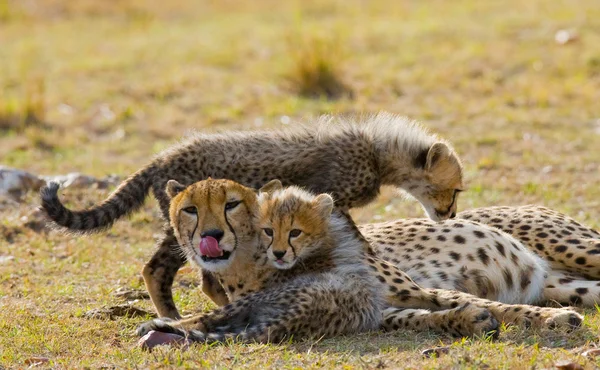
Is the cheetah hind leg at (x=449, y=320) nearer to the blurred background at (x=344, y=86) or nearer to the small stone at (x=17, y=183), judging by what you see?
the blurred background at (x=344, y=86)

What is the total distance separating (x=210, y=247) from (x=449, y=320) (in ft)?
3.36

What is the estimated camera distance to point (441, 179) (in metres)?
6.26

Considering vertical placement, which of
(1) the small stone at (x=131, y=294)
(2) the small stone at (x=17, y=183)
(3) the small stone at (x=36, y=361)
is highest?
(3) the small stone at (x=36, y=361)

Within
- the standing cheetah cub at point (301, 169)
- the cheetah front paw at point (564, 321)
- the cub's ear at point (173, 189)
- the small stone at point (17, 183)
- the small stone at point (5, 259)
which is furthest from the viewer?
the small stone at point (17, 183)

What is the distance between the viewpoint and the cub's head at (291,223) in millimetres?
4582

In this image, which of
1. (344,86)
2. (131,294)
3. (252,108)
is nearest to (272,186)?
(131,294)

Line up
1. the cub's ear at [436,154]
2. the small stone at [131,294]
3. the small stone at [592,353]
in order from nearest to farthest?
the small stone at [592,353], the small stone at [131,294], the cub's ear at [436,154]

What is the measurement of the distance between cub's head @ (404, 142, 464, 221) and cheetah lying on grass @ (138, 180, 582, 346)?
4.73 ft

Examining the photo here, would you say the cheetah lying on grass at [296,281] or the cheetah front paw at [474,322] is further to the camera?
the cheetah lying on grass at [296,281]

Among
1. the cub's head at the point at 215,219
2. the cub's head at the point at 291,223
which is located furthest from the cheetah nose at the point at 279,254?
the cub's head at the point at 215,219

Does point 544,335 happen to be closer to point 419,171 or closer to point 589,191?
point 419,171

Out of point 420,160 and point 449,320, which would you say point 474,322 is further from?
point 420,160

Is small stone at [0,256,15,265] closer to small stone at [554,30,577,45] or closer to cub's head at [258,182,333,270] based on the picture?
cub's head at [258,182,333,270]

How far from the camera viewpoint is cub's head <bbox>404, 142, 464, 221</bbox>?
20.6 ft
